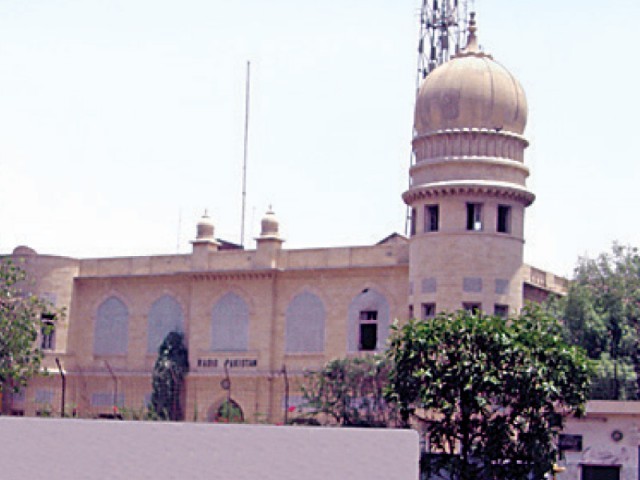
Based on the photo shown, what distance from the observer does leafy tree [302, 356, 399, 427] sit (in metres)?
44.4

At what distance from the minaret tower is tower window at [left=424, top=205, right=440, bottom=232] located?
0.04 meters

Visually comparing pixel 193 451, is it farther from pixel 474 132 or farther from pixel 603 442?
pixel 474 132

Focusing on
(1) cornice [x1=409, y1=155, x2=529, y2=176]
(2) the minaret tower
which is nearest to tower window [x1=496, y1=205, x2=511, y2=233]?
(2) the minaret tower

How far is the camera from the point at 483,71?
154 ft

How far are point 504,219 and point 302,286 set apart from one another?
9.21 metres

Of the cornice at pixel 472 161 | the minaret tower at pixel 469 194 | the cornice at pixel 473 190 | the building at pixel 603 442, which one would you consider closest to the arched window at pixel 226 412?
the minaret tower at pixel 469 194

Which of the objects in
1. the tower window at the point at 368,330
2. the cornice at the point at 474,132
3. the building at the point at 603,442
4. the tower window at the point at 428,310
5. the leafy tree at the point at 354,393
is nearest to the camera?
the building at the point at 603,442

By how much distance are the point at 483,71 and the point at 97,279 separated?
2083 cm

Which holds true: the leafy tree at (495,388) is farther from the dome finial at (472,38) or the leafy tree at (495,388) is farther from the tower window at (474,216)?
the dome finial at (472,38)

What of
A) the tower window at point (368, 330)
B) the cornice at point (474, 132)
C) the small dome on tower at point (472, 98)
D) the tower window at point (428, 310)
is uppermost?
the small dome on tower at point (472, 98)

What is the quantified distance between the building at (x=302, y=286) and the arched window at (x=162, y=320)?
6 cm

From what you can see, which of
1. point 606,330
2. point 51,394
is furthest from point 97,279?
point 606,330

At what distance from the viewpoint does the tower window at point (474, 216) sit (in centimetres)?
4634

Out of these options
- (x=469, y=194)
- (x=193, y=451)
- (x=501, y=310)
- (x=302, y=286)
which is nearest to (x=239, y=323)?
(x=302, y=286)
